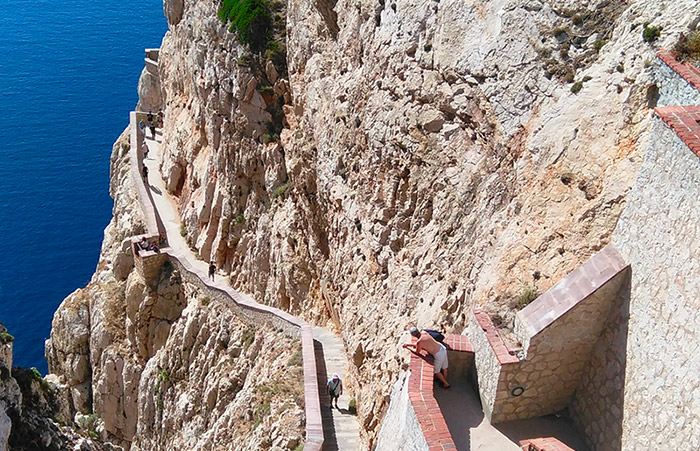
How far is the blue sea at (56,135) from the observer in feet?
158

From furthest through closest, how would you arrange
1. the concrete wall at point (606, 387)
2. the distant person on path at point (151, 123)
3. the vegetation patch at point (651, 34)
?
the distant person on path at point (151, 123), the vegetation patch at point (651, 34), the concrete wall at point (606, 387)

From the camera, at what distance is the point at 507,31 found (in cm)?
1565

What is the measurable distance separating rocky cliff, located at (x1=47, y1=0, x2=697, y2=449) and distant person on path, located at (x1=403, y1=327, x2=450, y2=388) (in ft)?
4.10

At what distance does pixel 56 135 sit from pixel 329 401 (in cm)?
5412

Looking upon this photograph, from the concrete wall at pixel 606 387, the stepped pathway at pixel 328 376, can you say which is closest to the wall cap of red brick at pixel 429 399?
the concrete wall at pixel 606 387

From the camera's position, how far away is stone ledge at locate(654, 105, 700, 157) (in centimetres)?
904

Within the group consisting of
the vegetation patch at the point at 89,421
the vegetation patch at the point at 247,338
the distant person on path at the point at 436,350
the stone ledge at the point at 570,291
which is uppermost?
the vegetation patch at the point at 89,421

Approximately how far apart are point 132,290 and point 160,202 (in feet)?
21.9

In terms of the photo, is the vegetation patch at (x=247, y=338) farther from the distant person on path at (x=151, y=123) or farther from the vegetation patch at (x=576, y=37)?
the distant person on path at (x=151, y=123)

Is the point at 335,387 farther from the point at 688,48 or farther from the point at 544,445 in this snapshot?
the point at 688,48

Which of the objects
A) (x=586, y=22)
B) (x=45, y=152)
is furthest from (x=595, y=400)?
(x=45, y=152)

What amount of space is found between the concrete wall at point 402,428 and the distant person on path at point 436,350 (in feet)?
1.63

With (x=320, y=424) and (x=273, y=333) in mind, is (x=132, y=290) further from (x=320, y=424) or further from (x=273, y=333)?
(x=320, y=424)

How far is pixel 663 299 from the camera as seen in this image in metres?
9.47
